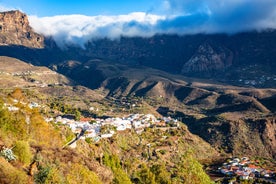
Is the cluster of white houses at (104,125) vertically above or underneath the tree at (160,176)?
underneath

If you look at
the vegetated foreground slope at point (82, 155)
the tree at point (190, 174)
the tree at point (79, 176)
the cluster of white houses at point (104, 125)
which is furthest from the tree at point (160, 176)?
the cluster of white houses at point (104, 125)

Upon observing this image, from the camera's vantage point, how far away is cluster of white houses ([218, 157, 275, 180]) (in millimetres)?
81938

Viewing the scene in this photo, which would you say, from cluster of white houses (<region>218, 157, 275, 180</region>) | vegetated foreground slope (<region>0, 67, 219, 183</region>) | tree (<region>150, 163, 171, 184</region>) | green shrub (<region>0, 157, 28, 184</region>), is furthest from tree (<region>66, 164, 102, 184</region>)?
cluster of white houses (<region>218, 157, 275, 180</region>)

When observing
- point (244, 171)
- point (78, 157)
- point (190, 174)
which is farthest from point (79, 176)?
point (244, 171)

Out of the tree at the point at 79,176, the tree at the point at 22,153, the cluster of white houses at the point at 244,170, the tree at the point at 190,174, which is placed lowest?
the cluster of white houses at the point at 244,170

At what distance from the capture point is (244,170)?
279ft

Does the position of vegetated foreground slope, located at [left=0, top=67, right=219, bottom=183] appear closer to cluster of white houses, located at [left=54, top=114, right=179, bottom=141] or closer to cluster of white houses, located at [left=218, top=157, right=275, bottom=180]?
cluster of white houses, located at [left=54, top=114, right=179, bottom=141]

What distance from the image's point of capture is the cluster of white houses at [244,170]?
8194 cm

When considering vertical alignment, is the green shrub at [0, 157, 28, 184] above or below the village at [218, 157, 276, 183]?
above

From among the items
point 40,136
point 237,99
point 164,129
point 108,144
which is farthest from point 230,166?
point 237,99

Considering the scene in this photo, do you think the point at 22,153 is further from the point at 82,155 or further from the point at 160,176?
the point at 160,176

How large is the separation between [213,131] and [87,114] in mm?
55209

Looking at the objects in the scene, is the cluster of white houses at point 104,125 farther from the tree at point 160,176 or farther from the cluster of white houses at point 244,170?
the cluster of white houses at point 244,170

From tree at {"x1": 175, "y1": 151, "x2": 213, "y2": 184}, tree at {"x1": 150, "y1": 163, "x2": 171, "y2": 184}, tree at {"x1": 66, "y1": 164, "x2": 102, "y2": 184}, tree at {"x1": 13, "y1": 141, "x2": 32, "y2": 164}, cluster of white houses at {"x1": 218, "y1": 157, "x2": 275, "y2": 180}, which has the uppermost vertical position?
tree at {"x1": 13, "y1": 141, "x2": 32, "y2": 164}
